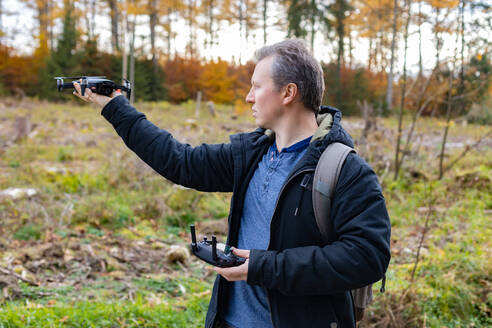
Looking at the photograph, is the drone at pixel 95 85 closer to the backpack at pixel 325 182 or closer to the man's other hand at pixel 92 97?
the man's other hand at pixel 92 97

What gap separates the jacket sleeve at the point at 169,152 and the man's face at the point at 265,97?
0.34 meters

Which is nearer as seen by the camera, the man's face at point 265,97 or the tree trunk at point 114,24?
the man's face at point 265,97

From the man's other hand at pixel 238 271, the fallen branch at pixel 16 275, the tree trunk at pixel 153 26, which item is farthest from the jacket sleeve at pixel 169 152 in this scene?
the tree trunk at pixel 153 26

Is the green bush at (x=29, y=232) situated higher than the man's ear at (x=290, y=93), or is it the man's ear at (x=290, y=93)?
the man's ear at (x=290, y=93)

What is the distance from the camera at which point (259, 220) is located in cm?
188

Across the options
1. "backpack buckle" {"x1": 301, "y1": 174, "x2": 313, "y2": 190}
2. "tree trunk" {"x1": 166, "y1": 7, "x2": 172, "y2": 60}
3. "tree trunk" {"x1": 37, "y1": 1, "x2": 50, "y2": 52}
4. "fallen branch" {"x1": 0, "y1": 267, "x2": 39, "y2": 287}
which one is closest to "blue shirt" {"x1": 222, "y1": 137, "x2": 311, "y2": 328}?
"backpack buckle" {"x1": 301, "y1": 174, "x2": 313, "y2": 190}

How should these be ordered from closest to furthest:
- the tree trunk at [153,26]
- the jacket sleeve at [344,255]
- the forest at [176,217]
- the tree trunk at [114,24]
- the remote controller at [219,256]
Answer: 1. the jacket sleeve at [344,255]
2. the remote controller at [219,256]
3. the forest at [176,217]
4. the tree trunk at [114,24]
5. the tree trunk at [153,26]

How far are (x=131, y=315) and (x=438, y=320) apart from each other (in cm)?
264

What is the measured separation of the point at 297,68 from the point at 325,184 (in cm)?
50

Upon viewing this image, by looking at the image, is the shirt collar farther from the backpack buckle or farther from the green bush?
the green bush

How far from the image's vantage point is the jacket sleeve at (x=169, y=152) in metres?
2.05

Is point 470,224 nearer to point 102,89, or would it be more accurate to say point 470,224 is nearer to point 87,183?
point 102,89

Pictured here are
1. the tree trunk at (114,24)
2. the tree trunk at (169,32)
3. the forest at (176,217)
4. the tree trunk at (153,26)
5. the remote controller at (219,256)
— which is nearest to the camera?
the remote controller at (219,256)

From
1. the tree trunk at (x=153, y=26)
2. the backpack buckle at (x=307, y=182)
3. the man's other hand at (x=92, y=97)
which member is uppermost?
the tree trunk at (x=153, y=26)
